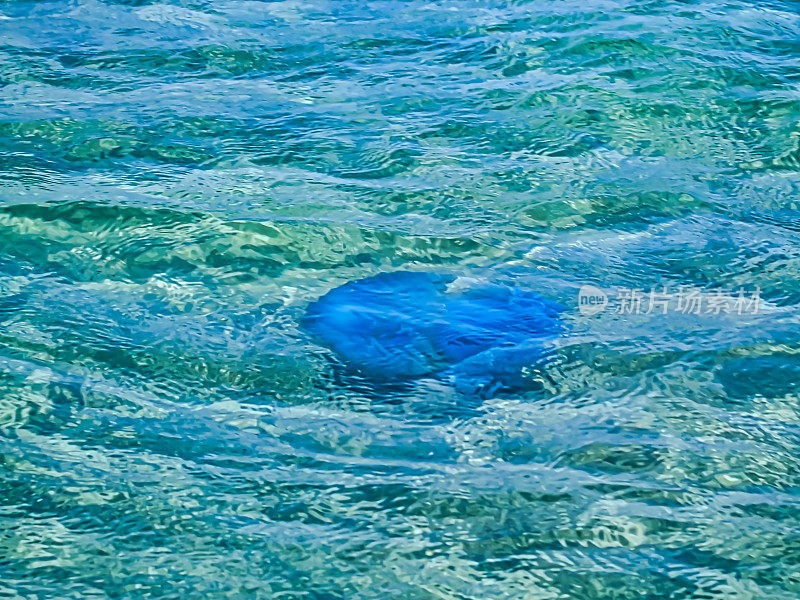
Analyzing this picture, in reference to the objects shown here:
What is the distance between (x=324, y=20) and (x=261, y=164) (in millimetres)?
1895

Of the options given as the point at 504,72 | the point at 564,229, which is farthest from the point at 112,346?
the point at 504,72

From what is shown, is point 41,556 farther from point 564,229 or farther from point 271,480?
point 564,229

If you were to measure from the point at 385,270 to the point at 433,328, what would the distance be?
496 mm

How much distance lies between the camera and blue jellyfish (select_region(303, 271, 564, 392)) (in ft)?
11.5

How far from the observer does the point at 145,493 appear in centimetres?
296

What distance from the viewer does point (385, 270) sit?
411 centimetres
